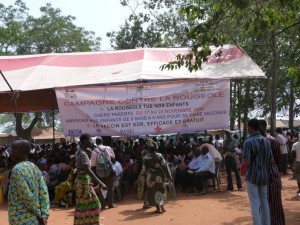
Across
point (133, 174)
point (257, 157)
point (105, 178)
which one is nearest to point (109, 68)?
point (133, 174)

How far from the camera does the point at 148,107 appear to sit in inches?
390

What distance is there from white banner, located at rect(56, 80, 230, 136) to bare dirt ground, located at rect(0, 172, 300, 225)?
159 centimetres

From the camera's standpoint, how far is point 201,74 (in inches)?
408

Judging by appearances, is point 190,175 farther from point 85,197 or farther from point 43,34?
point 43,34

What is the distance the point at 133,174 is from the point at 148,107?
2.11 metres

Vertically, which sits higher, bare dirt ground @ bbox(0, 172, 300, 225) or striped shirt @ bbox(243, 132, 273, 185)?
Result: striped shirt @ bbox(243, 132, 273, 185)

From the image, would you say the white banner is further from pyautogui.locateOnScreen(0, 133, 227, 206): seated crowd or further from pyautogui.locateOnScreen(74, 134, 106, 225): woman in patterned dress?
pyautogui.locateOnScreen(74, 134, 106, 225): woman in patterned dress

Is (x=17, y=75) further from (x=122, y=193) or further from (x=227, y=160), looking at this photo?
(x=227, y=160)

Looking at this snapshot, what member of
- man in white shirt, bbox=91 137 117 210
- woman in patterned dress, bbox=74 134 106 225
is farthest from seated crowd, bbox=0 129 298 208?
woman in patterned dress, bbox=74 134 106 225

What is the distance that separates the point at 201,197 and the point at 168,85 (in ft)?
8.80

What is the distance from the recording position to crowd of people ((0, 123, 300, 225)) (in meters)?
3.88

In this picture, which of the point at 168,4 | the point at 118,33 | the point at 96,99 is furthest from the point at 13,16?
the point at 96,99

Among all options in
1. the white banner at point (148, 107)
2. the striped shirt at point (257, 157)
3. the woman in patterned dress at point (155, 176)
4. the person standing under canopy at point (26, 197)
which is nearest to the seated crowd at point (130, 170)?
the white banner at point (148, 107)

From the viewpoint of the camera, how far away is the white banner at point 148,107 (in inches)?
388
